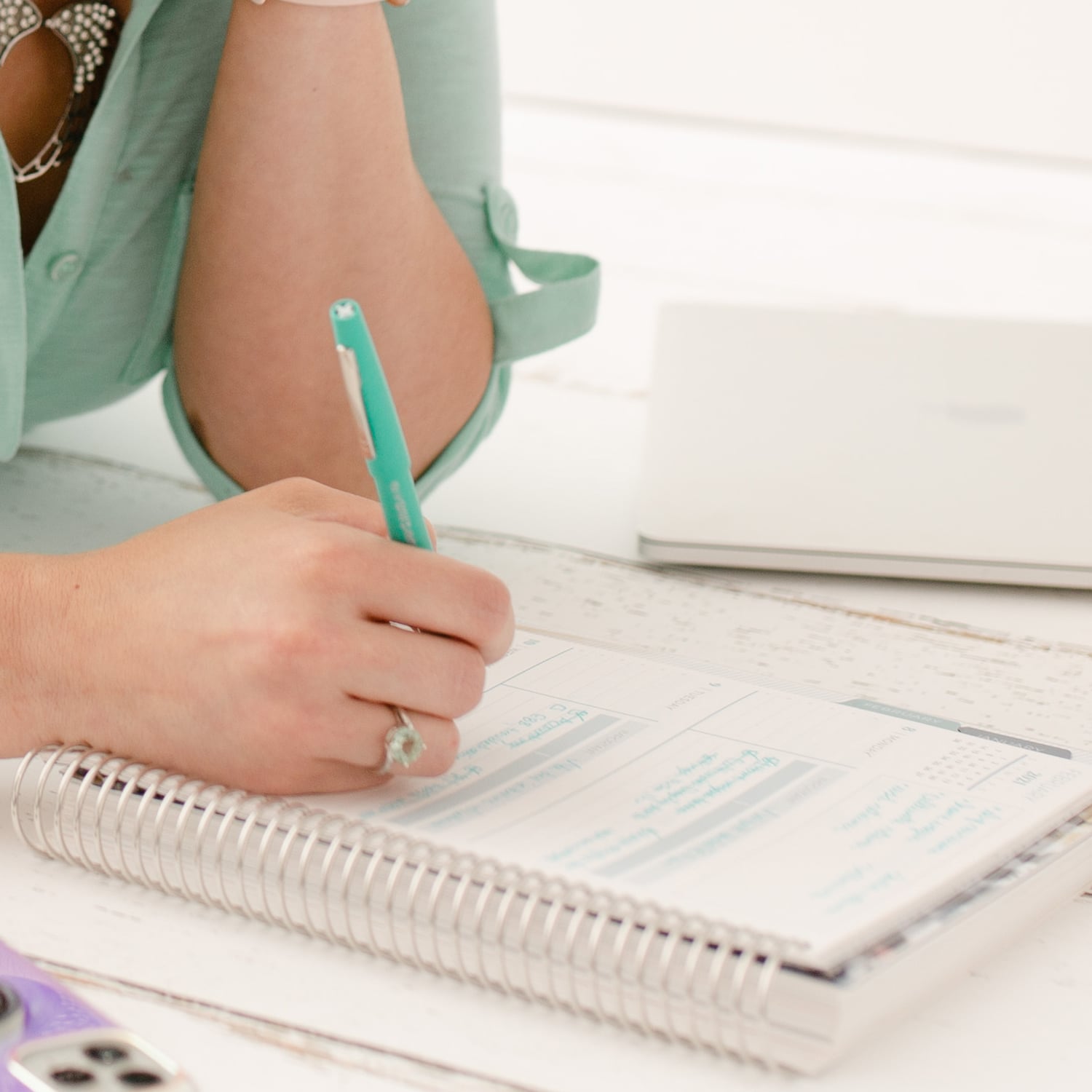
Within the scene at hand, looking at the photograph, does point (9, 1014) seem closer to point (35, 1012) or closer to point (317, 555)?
point (35, 1012)

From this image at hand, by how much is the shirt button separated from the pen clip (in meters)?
0.34

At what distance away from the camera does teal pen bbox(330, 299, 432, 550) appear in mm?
415

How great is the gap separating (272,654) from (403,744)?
0.05 metres

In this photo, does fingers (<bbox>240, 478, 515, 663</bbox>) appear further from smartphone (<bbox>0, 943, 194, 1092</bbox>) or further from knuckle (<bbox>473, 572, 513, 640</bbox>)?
smartphone (<bbox>0, 943, 194, 1092</bbox>)

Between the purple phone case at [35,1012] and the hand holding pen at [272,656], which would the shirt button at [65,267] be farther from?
the purple phone case at [35,1012]

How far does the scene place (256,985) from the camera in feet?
1.31

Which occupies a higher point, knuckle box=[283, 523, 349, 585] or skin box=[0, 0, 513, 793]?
knuckle box=[283, 523, 349, 585]

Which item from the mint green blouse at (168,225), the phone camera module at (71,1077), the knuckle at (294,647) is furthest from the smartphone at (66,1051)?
the mint green blouse at (168,225)

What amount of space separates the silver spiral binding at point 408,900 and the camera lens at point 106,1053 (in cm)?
7

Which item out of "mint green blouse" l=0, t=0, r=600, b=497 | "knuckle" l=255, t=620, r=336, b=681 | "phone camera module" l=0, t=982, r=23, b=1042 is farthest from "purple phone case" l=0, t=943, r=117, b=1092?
"mint green blouse" l=0, t=0, r=600, b=497

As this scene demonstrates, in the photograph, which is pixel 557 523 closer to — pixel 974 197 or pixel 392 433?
pixel 392 433

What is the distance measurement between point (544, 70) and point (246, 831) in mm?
1353

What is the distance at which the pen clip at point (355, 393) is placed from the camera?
420 millimetres

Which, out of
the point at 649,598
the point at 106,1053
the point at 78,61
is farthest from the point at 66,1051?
the point at 78,61
